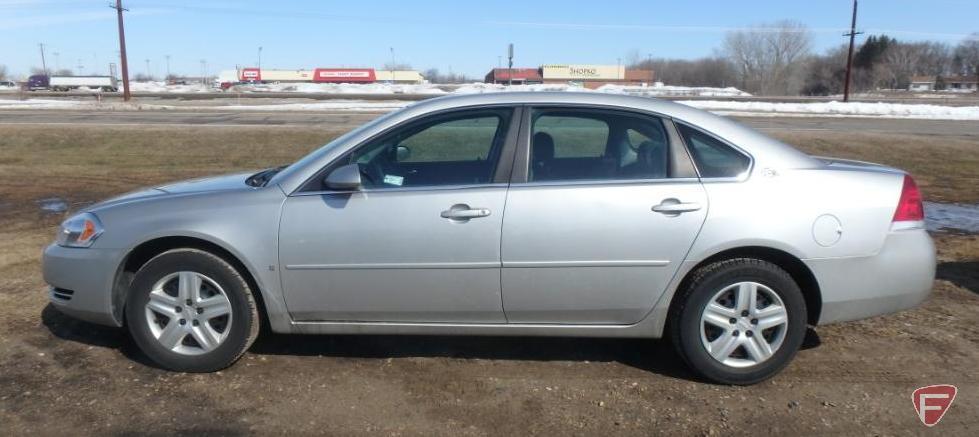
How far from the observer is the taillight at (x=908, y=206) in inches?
147

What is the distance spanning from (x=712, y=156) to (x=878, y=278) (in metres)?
1.08

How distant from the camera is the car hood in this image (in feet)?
13.3

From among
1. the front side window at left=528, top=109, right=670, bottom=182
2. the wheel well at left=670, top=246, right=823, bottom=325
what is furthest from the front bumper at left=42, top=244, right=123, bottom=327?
the wheel well at left=670, top=246, right=823, bottom=325

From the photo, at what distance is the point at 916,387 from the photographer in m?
3.77

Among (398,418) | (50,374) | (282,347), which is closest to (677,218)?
(398,418)

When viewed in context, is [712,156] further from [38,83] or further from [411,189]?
[38,83]

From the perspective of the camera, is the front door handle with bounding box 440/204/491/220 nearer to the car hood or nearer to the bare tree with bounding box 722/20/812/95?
the car hood

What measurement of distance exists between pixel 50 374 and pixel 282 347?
1.24 m

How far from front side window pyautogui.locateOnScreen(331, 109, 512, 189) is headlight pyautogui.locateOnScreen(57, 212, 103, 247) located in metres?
1.41

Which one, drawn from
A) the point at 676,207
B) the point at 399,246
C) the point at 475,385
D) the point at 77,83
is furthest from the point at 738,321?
the point at 77,83

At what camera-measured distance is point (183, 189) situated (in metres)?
4.18

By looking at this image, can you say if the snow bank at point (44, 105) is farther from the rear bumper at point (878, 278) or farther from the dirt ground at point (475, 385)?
the rear bumper at point (878, 278)

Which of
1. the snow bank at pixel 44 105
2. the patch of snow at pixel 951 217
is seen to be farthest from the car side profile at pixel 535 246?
the snow bank at pixel 44 105

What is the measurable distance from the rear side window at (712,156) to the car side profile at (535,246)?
0.04 feet
